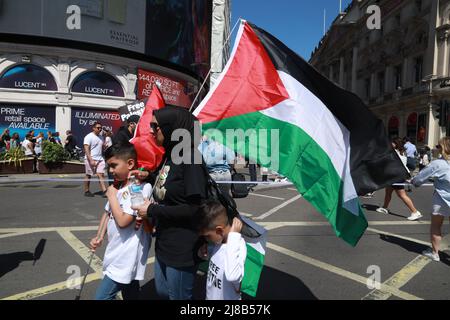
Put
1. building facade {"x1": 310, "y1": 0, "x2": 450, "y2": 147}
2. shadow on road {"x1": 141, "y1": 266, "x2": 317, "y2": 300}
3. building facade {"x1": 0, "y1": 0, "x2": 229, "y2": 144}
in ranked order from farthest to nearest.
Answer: building facade {"x1": 310, "y1": 0, "x2": 450, "y2": 147} < building facade {"x1": 0, "y1": 0, "x2": 229, "y2": 144} < shadow on road {"x1": 141, "y1": 266, "x2": 317, "y2": 300}

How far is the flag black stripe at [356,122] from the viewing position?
294cm

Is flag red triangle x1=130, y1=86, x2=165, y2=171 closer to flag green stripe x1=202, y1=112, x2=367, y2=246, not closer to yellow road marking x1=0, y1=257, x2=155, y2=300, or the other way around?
flag green stripe x1=202, y1=112, x2=367, y2=246

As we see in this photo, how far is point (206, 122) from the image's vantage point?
2.75 m

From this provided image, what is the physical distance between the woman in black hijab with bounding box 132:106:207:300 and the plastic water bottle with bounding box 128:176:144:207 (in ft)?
0.25

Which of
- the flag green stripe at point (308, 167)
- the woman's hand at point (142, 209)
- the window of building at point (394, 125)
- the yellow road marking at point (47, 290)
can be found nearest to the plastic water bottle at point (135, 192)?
the woman's hand at point (142, 209)

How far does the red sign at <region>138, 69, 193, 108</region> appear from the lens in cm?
2389

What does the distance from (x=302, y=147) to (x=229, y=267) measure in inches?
47.7

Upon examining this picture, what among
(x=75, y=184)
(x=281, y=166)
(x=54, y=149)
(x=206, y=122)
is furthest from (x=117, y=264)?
(x=54, y=149)

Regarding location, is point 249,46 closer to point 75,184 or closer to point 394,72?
point 75,184

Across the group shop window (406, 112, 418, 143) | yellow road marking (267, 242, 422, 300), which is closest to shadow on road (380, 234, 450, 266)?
yellow road marking (267, 242, 422, 300)

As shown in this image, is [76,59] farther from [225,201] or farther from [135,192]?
[225,201]

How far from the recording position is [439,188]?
468cm

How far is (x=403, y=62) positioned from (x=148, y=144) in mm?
36291
